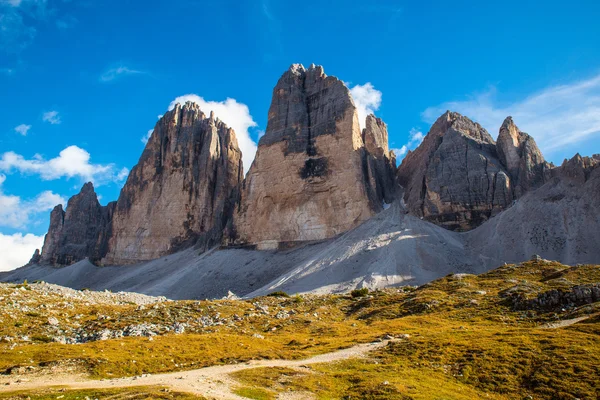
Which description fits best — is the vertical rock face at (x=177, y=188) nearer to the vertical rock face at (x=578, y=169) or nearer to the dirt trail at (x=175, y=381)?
the vertical rock face at (x=578, y=169)

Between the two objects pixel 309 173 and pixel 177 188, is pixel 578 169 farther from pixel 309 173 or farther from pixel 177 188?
pixel 177 188

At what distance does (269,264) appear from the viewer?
92.2 metres

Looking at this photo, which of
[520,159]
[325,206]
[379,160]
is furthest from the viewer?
[379,160]

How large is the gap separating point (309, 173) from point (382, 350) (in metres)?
79.2

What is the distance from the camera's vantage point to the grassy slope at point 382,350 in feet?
51.9

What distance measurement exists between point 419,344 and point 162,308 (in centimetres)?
1973

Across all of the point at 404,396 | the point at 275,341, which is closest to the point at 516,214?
the point at 275,341

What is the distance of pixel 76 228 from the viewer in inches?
6280

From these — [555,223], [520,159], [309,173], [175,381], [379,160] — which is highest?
[379,160]

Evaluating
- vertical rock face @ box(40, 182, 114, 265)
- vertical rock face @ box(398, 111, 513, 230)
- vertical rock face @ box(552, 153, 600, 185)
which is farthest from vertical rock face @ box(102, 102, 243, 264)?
vertical rock face @ box(552, 153, 600, 185)

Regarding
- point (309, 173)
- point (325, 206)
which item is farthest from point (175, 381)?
point (309, 173)

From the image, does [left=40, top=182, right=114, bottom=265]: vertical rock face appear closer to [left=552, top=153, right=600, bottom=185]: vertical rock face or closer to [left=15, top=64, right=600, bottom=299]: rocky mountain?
[left=15, top=64, right=600, bottom=299]: rocky mountain

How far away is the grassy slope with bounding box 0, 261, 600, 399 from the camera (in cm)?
1581

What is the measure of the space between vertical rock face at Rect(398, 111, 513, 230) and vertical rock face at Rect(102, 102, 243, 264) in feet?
173
